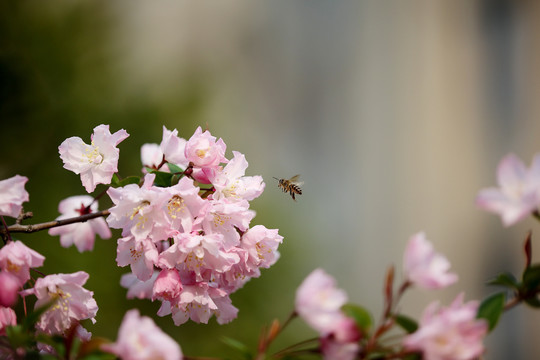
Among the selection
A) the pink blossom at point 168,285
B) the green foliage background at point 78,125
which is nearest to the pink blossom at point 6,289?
the pink blossom at point 168,285

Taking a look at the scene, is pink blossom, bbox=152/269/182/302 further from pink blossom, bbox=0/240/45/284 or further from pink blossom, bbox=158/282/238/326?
pink blossom, bbox=0/240/45/284

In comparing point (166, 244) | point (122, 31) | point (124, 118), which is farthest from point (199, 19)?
point (166, 244)

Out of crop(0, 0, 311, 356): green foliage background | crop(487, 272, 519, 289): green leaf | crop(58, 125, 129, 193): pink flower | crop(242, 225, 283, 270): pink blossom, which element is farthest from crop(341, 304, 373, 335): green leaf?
crop(0, 0, 311, 356): green foliage background

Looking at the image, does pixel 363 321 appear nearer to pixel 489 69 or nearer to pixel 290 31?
pixel 290 31

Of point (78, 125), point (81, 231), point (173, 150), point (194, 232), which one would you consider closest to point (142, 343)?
point (194, 232)

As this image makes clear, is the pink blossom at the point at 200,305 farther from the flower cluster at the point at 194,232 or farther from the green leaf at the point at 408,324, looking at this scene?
the green leaf at the point at 408,324
